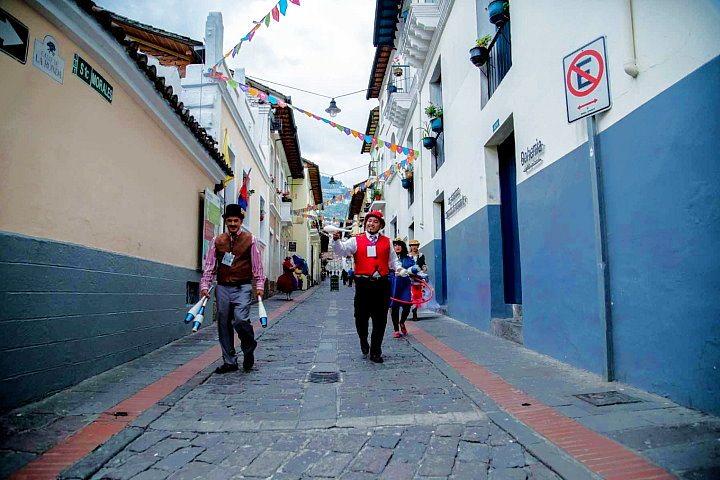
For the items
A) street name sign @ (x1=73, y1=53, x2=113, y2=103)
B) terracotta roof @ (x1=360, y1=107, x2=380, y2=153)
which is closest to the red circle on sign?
street name sign @ (x1=73, y1=53, x2=113, y2=103)

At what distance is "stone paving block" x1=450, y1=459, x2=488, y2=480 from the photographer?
2572 millimetres

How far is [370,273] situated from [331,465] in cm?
316

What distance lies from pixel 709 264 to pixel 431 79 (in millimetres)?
10557

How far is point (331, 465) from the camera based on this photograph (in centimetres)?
274

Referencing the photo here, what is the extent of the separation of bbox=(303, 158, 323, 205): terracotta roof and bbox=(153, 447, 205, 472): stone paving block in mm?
30068

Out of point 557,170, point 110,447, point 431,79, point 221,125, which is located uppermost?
point 431,79

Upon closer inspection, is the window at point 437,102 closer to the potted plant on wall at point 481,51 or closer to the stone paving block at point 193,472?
→ the potted plant on wall at point 481,51

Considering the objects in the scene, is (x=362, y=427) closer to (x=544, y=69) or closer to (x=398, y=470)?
(x=398, y=470)

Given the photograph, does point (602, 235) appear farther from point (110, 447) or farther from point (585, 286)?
point (110, 447)

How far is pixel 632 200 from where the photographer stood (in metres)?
3.90

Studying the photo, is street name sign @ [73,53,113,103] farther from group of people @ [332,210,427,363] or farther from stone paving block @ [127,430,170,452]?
stone paving block @ [127,430,170,452]

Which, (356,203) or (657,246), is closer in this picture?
(657,246)

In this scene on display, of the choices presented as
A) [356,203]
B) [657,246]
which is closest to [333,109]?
[657,246]

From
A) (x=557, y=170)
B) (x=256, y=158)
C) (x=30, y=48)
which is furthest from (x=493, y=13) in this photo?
(x=256, y=158)
